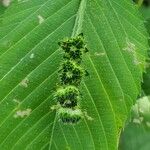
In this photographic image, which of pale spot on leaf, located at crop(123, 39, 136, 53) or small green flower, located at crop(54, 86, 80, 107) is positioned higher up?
small green flower, located at crop(54, 86, 80, 107)

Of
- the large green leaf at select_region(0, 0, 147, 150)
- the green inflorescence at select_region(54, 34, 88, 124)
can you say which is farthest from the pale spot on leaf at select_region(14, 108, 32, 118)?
the green inflorescence at select_region(54, 34, 88, 124)

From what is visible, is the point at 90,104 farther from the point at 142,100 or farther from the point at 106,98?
the point at 142,100

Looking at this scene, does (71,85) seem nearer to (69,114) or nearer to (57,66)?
(69,114)

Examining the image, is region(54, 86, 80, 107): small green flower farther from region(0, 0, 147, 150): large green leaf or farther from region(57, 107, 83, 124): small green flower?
region(0, 0, 147, 150): large green leaf

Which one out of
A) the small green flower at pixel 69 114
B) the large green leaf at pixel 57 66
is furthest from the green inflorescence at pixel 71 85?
the large green leaf at pixel 57 66

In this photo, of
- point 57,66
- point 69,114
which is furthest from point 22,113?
point 69,114

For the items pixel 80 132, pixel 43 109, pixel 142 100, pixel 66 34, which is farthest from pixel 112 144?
pixel 142 100
